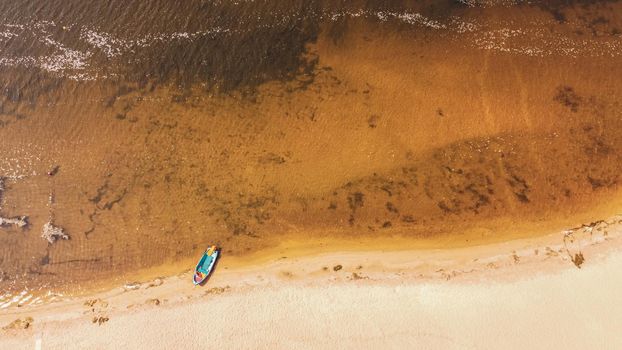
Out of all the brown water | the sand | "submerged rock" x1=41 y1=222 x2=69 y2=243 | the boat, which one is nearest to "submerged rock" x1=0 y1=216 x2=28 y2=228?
the brown water

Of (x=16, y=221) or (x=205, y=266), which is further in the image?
(x=16, y=221)

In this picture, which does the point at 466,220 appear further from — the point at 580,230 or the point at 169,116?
the point at 169,116

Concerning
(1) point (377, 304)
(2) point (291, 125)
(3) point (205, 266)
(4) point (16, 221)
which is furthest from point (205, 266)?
(4) point (16, 221)

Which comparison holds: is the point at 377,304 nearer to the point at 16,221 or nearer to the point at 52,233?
the point at 52,233

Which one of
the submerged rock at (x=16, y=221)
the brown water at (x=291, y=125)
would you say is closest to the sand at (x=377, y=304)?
the brown water at (x=291, y=125)

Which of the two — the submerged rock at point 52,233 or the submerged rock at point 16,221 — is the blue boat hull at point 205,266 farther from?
the submerged rock at point 16,221

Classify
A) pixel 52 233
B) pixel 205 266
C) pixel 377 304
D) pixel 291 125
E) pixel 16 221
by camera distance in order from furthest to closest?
pixel 291 125 → pixel 16 221 → pixel 52 233 → pixel 205 266 → pixel 377 304

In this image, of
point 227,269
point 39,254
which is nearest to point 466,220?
point 227,269
